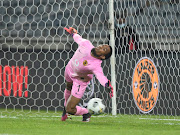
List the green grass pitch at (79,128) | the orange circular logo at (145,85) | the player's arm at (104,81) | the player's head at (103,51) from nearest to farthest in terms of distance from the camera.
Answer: the green grass pitch at (79,128), the player's arm at (104,81), the player's head at (103,51), the orange circular logo at (145,85)

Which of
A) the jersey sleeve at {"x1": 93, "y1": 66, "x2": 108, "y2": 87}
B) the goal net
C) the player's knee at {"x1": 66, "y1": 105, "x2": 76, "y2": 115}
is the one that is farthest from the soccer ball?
the goal net

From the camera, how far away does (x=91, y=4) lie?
7457mm

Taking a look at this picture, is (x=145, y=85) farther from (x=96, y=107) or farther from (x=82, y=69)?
(x=82, y=69)

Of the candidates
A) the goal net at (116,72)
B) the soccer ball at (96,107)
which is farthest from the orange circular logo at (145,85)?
the soccer ball at (96,107)

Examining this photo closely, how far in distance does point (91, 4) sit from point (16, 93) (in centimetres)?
234

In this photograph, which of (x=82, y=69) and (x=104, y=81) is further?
(x=82, y=69)

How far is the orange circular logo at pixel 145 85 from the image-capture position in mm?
5828

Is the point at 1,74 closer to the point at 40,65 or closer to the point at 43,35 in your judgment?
the point at 40,65

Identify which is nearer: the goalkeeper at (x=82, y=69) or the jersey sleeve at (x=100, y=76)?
the jersey sleeve at (x=100, y=76)

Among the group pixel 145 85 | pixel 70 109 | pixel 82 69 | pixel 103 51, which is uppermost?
pixel 103 51

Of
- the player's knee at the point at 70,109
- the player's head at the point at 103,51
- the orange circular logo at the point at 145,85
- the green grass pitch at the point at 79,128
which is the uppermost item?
the player's head at the point at 103,51

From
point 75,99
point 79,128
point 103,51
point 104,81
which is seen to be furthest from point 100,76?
point 79,128

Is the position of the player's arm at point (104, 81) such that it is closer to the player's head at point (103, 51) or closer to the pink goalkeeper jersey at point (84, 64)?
the pink goalkeeper jersey at point (84, 64)

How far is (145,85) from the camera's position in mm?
5867
